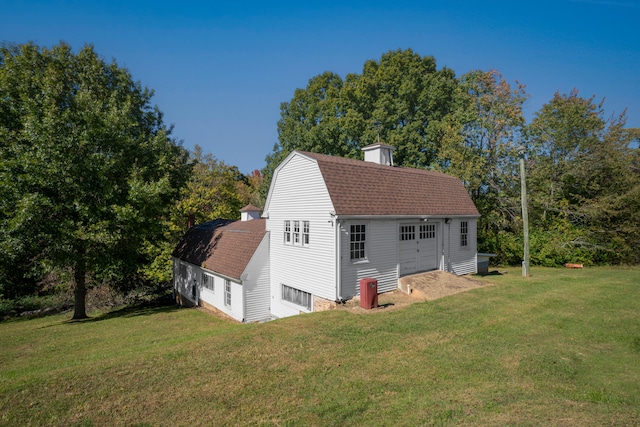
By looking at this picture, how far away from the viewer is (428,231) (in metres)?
16.8

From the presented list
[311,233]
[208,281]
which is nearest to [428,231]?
[311,233]

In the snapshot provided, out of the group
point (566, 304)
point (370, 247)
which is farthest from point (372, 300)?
point (566, 304)

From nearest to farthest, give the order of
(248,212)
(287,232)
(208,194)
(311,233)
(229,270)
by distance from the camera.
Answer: (311,233) < (287,232) < (229,270) < (248,212) < (208,194)

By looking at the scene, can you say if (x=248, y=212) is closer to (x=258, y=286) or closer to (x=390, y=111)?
(x=258, y=286)

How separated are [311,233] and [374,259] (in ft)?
9.62

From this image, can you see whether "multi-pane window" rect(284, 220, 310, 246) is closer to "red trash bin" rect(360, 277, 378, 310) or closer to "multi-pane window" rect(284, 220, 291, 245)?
"multi-pane window" rect(284, 220, 291, 245)

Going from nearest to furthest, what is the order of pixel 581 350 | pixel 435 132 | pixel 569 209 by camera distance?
pixel 581 350 → pixel 569 209 → pixel 435 132

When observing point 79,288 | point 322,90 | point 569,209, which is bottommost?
point 79,288

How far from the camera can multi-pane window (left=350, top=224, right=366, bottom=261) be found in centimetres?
1348

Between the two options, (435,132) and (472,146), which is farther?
(435,132)

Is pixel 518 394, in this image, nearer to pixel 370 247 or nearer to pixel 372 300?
pixel 372 300

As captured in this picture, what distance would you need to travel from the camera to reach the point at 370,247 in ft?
45.6

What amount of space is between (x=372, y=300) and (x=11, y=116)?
71.5 ft

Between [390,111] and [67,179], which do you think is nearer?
[67,179]
